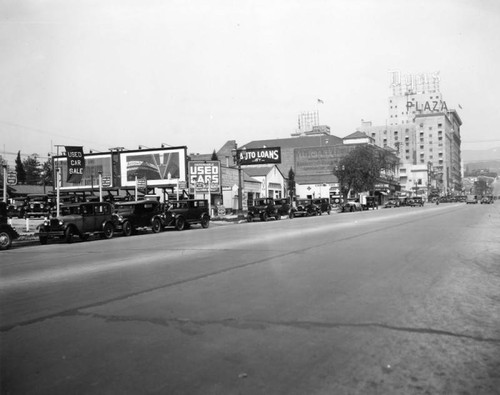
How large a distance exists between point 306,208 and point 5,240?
33.2 m

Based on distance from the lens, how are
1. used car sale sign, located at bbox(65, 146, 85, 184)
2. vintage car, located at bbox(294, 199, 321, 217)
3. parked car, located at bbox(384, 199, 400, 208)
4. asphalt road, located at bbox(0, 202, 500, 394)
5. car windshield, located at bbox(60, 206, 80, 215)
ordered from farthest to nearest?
1. parked car, located at bbox(384, 199, 400, 208)
2. vintage car, located at bbox(294, 199, 321, 217)
3. used car sale sign, located at bbox(65, 146, 85, 184)
4. car windshield, located at bbox(60, 206, 80, 215)
5. asphalt road, located at bbox(0, 202, 500, 394)

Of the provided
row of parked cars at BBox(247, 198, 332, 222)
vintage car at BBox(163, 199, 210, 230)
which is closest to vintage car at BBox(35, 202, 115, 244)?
vintage car at BBox(163, 199, 210, 230)

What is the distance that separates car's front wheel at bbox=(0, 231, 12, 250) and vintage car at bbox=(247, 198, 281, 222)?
867 inches

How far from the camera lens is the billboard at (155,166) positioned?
4662cm

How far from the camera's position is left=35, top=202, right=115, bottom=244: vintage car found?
63.7 ft

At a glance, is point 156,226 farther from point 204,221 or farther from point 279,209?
point 279,209

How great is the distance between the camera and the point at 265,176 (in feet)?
215

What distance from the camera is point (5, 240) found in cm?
1741

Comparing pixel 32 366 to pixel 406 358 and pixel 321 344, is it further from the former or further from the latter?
pixel 406 358

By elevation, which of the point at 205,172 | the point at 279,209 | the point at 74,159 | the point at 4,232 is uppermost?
the point at 205,172

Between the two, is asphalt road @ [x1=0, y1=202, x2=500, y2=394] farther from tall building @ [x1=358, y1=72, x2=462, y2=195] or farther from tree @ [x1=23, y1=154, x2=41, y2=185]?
tall building @ [x1=358, y1=72, x2=462, y2=195]

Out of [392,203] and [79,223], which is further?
[392,203]

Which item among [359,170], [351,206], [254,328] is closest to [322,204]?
[351,206]

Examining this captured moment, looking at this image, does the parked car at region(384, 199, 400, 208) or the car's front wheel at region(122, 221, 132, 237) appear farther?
the parked car at region(384, 199, 400, 208)
